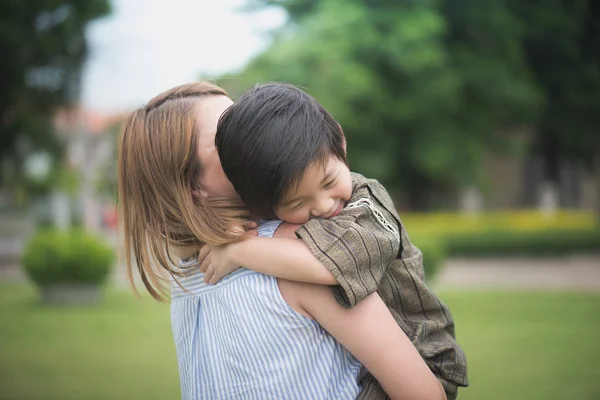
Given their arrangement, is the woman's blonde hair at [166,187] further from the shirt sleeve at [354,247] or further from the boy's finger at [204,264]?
the shirt sleeve at [354,247]

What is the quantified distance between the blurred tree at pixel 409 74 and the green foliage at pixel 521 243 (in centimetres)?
200

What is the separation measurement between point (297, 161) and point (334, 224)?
0.48 feet

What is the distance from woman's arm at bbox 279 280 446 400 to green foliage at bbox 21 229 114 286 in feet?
29.2

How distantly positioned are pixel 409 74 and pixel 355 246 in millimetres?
16270

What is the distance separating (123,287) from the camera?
12.4 meters

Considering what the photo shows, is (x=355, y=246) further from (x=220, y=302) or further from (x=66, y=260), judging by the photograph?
(x=66, y=260)

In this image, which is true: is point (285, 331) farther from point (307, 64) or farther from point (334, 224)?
point (307, 64)

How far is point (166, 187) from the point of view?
Answer: 1548 mm

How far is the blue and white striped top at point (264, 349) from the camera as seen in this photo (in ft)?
4.54

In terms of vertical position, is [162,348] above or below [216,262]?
below

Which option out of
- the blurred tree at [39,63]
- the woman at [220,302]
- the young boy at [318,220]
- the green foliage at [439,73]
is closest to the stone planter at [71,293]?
the green foliage at [439,73]

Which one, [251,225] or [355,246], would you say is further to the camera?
[251,225]

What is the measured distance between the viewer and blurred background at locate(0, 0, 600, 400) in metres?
7.79

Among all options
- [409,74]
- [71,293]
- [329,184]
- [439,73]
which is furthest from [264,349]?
[409,74]
